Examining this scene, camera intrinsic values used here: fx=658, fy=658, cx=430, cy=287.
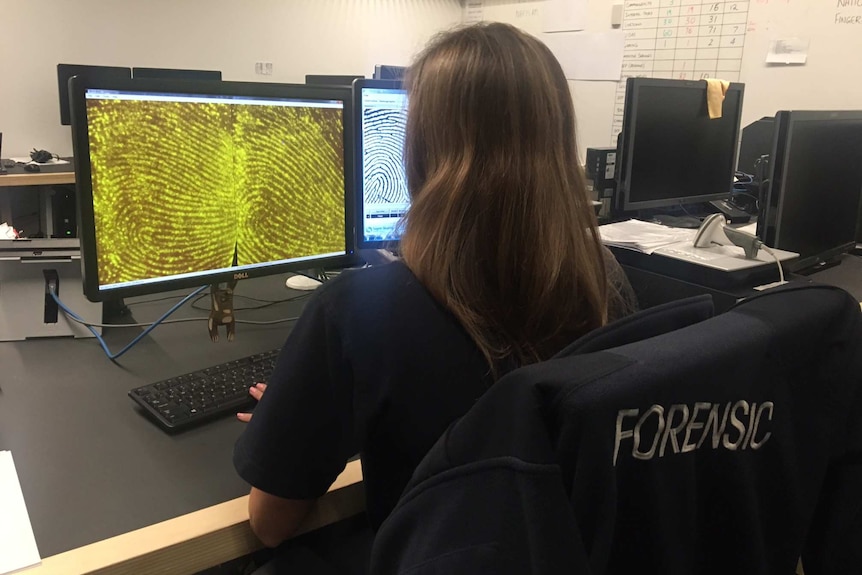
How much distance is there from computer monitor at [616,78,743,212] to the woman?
100 cm

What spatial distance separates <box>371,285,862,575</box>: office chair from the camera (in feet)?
1.40

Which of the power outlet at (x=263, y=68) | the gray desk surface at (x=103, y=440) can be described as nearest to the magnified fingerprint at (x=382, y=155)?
the gray desk surface at (x=103, y=440)

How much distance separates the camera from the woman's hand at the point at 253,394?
899mm

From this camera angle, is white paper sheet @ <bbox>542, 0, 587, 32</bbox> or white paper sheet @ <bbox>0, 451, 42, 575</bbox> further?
white paper sheet @ <bbox>542, 0, 587, 32</bbox>

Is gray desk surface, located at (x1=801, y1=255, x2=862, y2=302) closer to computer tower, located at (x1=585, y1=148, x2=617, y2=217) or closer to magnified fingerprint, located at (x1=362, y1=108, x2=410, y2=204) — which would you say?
computer tower, located at (x1=585, y1=148, x2=617, y2=217)

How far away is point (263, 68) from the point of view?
192 inches

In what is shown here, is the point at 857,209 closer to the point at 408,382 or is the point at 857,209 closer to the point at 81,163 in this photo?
the point at 408,382

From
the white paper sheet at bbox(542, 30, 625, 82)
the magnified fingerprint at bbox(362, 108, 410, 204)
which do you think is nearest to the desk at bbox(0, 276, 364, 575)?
the magnified fingerprint at bbox(362, 108, 410, 204)

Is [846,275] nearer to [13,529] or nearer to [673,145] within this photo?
[673,145]

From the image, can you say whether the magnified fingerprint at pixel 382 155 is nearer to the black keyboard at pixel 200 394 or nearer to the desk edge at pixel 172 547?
the black keyboard at pixel 200 394

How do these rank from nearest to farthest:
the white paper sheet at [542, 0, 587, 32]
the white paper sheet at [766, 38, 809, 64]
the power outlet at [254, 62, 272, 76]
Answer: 1. the white paper sheet at [766, 38, 809, 64]
2. the white paper sheet at [542, 0, 587, 32]
3. the power outlet at [254, 62, 272, 76]

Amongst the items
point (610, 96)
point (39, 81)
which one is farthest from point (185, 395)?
point (39, 81)

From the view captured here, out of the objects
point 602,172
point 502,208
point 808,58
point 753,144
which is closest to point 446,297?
point 502,208

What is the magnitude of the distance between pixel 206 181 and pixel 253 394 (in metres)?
0.35
